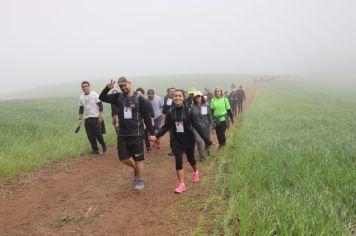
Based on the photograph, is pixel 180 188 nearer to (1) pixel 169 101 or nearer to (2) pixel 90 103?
(2) pixel 90 103

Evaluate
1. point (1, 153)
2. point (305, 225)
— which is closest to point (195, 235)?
point (305, 225)

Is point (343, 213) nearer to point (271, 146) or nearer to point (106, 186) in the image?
point (271, 146)

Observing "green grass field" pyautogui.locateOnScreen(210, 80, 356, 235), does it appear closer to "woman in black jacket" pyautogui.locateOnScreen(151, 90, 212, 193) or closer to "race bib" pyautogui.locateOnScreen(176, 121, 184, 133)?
"woman in black jacket" pyautogui.locateOnScreen(151, 90, 212, 193)

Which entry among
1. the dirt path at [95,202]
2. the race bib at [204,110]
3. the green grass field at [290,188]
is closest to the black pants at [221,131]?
the race bib at [204,110]

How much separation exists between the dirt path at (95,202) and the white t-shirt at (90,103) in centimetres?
151

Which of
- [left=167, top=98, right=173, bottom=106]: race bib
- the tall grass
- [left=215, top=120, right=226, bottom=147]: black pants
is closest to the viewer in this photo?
the tall grass

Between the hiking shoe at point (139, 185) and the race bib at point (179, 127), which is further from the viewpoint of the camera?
the hiking shoe at point (139, 185)

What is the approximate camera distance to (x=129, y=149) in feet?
25.6

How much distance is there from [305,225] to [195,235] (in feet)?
4.97

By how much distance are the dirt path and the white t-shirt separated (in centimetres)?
151

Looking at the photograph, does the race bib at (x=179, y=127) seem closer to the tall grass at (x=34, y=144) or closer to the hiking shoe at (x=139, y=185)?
the hiking shoe at (x=139, y=185)

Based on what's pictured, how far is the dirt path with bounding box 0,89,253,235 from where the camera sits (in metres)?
5.94

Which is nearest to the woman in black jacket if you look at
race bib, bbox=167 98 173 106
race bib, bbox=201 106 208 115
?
race bib, bbox=201 106 208 115

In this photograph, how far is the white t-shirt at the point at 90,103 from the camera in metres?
10.7
